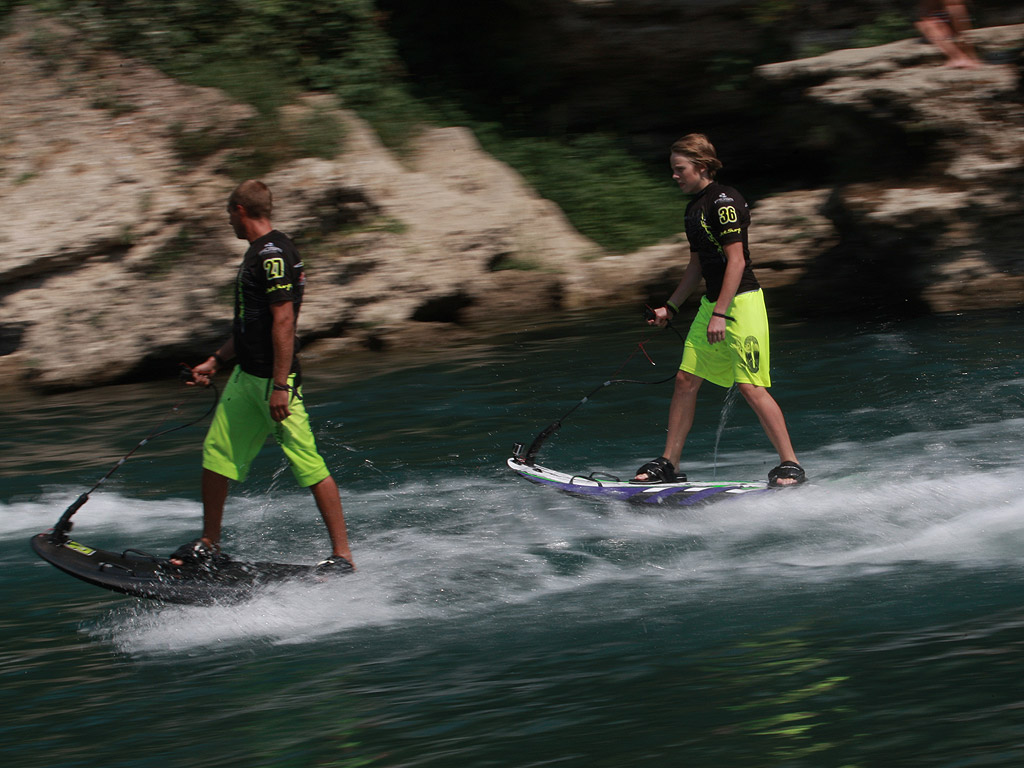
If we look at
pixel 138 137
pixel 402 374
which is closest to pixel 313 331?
pixel 402 374

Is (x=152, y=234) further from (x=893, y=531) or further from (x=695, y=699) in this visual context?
(x=695, y=699)

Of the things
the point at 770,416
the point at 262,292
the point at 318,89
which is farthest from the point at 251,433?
the point at 318,89

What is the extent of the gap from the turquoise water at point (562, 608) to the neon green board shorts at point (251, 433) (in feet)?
1.87

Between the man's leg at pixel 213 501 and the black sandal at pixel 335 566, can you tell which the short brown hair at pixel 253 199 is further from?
the black sandal at pixel 335 566

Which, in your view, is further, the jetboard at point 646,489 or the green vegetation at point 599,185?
the green vegetation at point 599,185

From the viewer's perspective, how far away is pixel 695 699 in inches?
162

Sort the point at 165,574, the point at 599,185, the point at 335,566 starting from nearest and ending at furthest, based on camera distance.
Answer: the point at 165,574
the point at 335,566
the point at 599,185

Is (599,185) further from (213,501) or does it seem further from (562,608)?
(562,608)

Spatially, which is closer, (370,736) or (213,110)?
(370,736)

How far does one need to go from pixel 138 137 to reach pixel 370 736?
10074 millimetres

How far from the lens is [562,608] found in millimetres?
5172

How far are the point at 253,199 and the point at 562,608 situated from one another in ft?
7.29

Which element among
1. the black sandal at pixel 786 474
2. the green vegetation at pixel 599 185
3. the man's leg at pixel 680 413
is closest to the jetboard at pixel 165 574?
the man's leg at pixel 680 413

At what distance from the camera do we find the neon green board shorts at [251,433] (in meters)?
5.59
